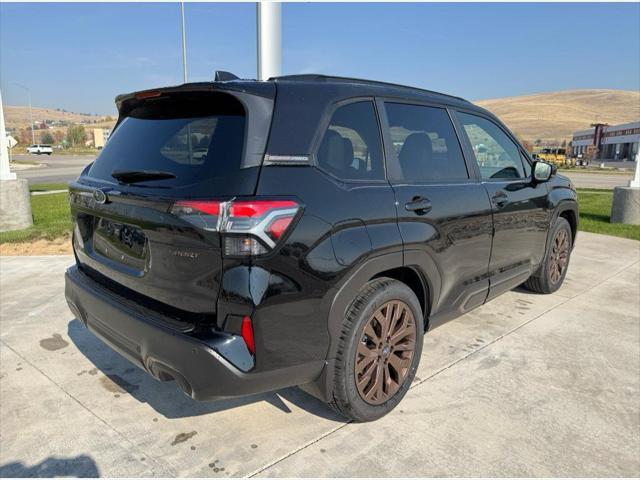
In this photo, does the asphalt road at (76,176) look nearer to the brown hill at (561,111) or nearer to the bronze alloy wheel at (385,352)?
the bronze alloy wheel at (385,352)

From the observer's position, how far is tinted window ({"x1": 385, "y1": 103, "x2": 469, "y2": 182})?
2.90m

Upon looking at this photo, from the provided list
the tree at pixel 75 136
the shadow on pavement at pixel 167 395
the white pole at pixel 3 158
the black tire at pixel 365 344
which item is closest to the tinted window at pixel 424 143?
the black tire at pixel 365 344

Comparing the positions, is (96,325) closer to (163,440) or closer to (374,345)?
(163,440)

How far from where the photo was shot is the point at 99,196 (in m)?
2.56

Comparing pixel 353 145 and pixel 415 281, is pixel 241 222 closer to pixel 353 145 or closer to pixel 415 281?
pixel 353 145

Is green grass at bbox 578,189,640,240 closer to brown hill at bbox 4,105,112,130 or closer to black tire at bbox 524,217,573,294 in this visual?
black tire at bbox 524,217,573,294

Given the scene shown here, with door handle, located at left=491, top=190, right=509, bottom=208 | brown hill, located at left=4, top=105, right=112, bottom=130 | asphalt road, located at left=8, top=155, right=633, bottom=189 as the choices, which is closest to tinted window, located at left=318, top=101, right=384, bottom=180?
door handle, located at left=491, top=190, right=509, bottom=208

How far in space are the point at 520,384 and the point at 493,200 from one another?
1.30 metres

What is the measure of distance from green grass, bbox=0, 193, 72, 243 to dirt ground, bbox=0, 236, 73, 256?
0.59ft

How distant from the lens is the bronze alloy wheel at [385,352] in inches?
103

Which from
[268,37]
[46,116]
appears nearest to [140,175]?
[268,37]

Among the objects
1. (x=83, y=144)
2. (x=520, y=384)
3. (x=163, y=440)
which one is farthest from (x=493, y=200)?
(x=83, y=144)

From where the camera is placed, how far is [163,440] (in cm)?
255

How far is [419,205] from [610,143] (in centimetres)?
8213
